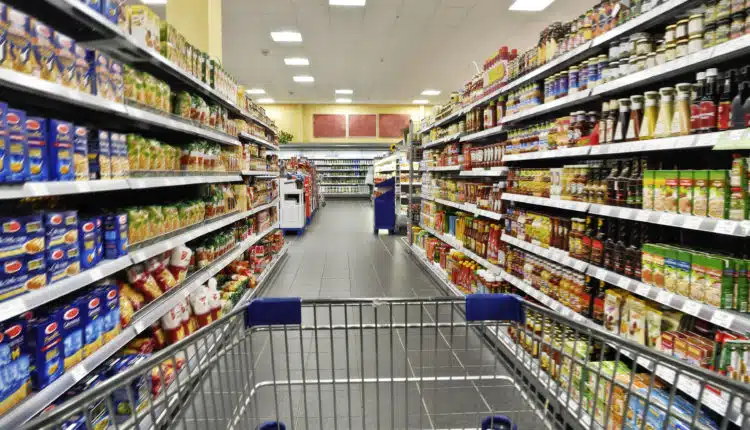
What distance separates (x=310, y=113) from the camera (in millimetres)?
22344

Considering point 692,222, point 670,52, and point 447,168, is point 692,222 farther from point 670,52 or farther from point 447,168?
point 447,168

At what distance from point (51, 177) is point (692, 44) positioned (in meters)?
2.78

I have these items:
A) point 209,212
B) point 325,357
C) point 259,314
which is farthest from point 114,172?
point 325,357

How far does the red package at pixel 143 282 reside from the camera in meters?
2.53

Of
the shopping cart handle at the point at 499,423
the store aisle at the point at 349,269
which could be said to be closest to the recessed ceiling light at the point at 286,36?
the store aisle at the point at 349,269

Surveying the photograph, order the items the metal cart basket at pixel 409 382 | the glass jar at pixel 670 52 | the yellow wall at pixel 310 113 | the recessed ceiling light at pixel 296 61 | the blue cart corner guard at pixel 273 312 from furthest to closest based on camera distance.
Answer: the yellow wall at pixel 310 113, the recessed ceiling light at pixel 296 61, the glass jar at pixel 670 52, the blue cart corner guard at pixel 273 312, the metal cart basket at pixel 409 382

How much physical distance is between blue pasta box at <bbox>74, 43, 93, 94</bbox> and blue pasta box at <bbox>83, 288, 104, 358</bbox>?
0.95 meters

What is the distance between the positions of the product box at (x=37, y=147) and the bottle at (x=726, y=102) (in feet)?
8.84

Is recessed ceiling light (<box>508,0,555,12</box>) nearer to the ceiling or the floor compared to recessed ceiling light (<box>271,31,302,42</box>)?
nearer to the floor

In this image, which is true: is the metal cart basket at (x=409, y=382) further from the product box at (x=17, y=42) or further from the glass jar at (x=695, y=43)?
the glass jar at (x=695, y=43)

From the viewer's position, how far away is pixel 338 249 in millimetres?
8414

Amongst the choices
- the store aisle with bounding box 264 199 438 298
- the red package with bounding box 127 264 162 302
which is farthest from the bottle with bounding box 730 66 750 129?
the store aisle with bounding box 264 199 438 298

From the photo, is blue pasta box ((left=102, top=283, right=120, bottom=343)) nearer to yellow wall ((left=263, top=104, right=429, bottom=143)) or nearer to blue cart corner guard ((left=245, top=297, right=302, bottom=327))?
blue cart corner guard ((left=245, top=297, right=302, bottom=327))

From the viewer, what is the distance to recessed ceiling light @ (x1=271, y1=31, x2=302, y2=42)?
10.4 m
